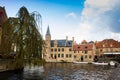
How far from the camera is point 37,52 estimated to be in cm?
2950

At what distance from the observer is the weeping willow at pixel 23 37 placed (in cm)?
2903

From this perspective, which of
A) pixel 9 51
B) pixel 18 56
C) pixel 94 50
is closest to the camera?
pixel 18 56

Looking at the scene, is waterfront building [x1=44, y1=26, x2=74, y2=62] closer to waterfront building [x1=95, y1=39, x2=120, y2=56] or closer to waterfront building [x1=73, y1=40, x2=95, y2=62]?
waterfront building [x1=73, y1=40, x2=95, y2=62]

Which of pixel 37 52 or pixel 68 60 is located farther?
pixel 68 60

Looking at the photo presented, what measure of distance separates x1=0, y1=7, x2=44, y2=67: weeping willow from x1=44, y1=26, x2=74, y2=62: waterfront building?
188 ft

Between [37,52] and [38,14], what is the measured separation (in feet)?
18.8

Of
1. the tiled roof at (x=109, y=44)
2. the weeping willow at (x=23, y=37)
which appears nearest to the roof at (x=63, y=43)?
the tiled roof at (x=109, y=44)

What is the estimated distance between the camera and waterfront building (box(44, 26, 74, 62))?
88.6 meters

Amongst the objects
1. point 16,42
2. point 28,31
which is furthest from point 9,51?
point 28,31

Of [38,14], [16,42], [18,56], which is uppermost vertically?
[38,14]

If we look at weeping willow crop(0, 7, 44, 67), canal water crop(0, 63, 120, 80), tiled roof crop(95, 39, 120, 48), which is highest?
tiled roof crop(95, 39, 120, 48)

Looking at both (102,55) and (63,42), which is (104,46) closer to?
(102,55)

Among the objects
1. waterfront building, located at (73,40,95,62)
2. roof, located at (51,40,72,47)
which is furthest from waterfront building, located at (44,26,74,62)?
waterfront building, located at (73,40,95,62)

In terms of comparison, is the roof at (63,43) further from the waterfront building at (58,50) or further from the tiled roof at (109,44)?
the tiled roof at (109,44)
